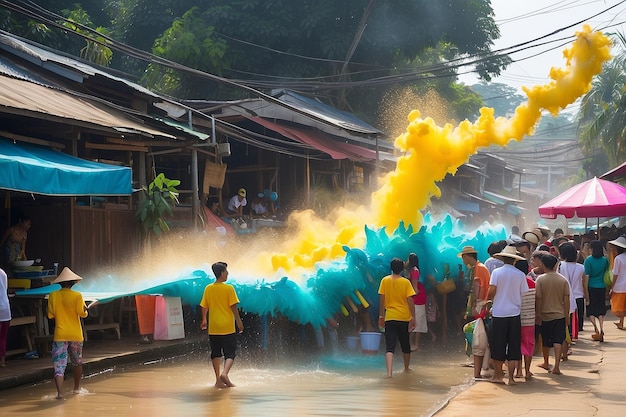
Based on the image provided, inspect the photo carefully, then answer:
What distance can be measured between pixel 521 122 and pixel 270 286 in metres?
7.06

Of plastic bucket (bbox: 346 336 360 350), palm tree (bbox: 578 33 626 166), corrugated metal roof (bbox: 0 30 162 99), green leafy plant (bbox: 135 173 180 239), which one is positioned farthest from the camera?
palm tree (bbox: 578 33 626 166)

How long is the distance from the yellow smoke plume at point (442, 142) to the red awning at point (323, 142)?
5927 mm

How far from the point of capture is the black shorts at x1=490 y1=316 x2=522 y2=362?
10852mm

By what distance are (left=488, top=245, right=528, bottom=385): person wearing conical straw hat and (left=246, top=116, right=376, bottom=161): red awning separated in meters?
13.5

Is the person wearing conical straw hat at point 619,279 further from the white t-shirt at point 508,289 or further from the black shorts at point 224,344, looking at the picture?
the black shorts at point 224,344

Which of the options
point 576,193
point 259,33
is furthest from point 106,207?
point 259,33

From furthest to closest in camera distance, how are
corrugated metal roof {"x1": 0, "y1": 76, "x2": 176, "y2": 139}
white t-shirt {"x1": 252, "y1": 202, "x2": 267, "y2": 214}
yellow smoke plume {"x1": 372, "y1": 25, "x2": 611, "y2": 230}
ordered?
white t-shirt {"x1": 252, "y1": 202, "x2": 267, "y2": 214} → yellow smoke plume {"x1": 372, "y1": 25, "x2": 611, "y2": 230} → corrugated metal roof {"x1": 0, "y1": 76, "x2": 176, "y2": 139}

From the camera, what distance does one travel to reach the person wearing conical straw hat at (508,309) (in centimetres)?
1079

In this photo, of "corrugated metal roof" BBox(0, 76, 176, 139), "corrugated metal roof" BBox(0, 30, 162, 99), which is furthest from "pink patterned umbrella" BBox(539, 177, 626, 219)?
"corrugated metal roof" BBox(0, 30, 162, 99)

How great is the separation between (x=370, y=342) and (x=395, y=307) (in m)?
1.93

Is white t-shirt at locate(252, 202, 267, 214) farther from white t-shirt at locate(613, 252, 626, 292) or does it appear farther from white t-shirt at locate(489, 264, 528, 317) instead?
white t-shirt at locate(489, 264, 528, 317)

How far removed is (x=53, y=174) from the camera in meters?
12.3

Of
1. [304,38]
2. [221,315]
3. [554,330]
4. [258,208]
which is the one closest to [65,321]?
[221,315]

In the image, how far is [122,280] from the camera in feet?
51.0
